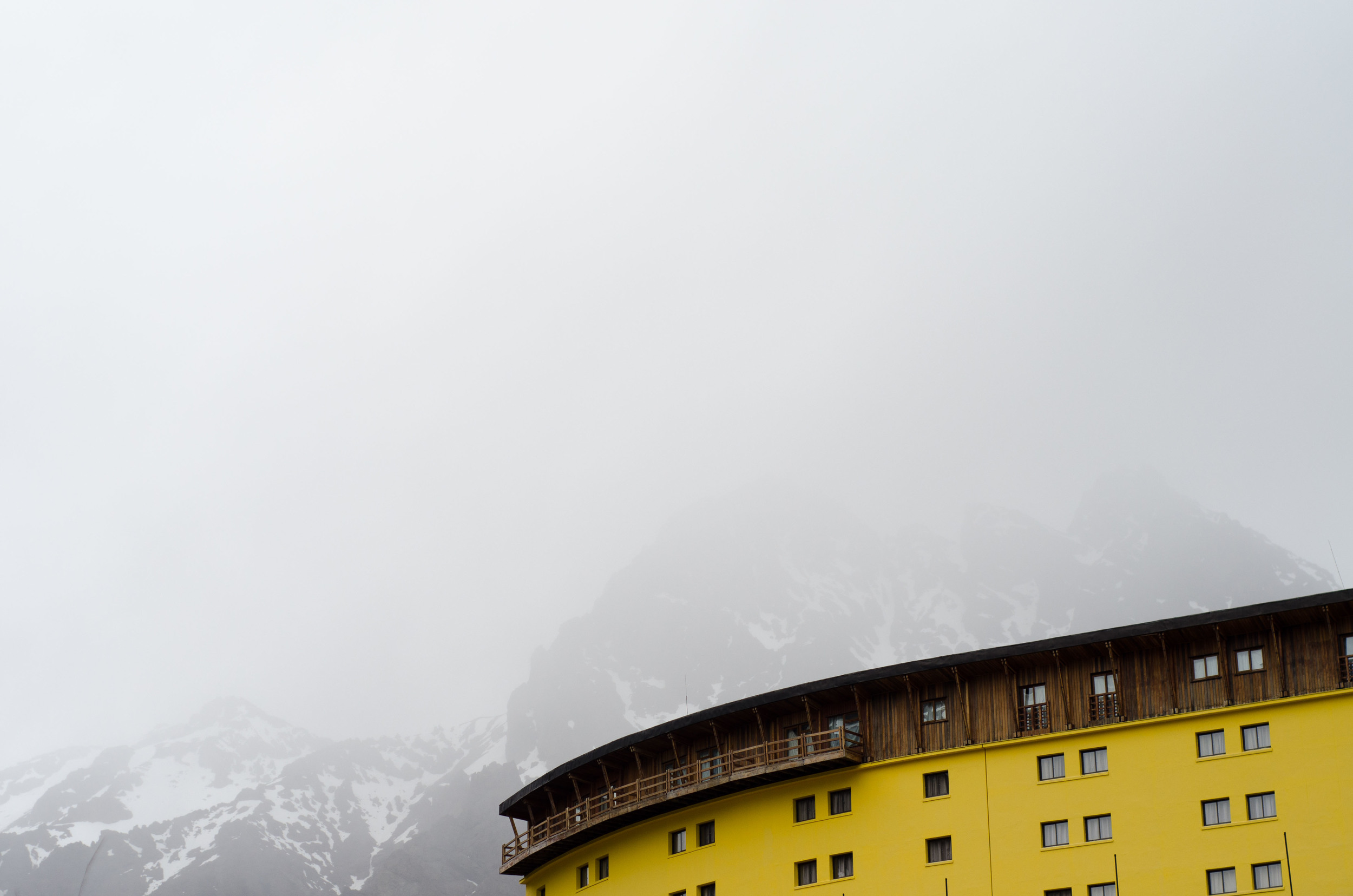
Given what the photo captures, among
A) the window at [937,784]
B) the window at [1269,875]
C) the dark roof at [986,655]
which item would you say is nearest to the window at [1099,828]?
the window at [1269,875]

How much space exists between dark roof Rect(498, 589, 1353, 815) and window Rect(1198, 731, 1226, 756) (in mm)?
3328

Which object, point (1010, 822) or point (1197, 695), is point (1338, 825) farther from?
point (1010, 822)

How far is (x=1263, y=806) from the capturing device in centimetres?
3591

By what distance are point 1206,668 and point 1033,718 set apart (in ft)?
19.0

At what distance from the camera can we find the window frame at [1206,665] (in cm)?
3803

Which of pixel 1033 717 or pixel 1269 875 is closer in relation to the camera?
pixel 1269 875

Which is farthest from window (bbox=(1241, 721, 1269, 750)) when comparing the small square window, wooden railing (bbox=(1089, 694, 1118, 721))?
the small square window

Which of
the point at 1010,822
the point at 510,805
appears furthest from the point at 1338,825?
the point at 510,805

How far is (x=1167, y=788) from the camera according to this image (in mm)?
37500

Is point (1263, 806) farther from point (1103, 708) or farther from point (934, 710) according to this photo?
point (934, 710)

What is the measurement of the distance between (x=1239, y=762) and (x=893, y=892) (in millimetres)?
12052

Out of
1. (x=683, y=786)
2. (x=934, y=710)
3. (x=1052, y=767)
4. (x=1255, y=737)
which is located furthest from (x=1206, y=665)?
(x=683, y=786)

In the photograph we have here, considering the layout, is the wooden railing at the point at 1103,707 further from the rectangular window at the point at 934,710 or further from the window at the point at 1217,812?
the rectangular window at the point at 934,710

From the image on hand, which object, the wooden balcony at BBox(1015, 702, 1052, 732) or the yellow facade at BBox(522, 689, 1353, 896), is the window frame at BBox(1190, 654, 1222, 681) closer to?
the yellow facade at BBox(522, 689, 1353, 896)
